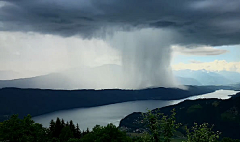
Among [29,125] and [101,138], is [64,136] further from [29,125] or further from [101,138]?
[101,138]

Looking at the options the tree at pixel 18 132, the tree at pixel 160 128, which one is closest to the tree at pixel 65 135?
the tree at pixel 18 132

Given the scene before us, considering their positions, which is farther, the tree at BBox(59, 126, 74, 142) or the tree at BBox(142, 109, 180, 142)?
the tree at BBox(59, 126, 74, 142)

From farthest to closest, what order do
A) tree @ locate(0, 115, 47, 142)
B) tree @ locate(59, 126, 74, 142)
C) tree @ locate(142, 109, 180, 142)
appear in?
tree @ locate(59, 126, 74, 142) < tree @ locate(0, 115, 47, 142) < tree @ locate(142, 109, 180, 142)

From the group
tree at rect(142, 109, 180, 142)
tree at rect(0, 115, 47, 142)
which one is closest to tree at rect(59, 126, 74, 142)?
tree at rect(0, 115, 47, 142)

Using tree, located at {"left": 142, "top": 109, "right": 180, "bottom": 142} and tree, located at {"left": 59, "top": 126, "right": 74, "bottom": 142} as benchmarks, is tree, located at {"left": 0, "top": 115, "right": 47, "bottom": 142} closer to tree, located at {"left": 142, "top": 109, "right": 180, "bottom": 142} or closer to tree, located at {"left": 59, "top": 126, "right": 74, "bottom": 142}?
tree, located at {"left": 59, "top": 126, "right": 74, "bottom": 142}

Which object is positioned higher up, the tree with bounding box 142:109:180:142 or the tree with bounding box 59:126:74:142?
the tree with bounding box 142:109:180:142

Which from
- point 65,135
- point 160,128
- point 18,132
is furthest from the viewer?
point 65,135

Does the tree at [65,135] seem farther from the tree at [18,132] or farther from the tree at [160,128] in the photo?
the tree at [160,128]

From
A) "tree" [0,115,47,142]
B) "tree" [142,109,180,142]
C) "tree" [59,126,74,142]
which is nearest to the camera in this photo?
"tree" [142,109,180,142]

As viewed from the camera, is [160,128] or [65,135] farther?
[65,135]

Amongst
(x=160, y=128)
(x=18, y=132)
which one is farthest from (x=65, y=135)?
(x=160, y=128)

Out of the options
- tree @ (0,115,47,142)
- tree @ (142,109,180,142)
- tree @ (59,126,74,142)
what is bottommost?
tree @ (59,126,74,142)

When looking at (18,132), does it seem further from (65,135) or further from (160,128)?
(160,128)

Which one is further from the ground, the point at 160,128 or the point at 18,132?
the point at 160,128
